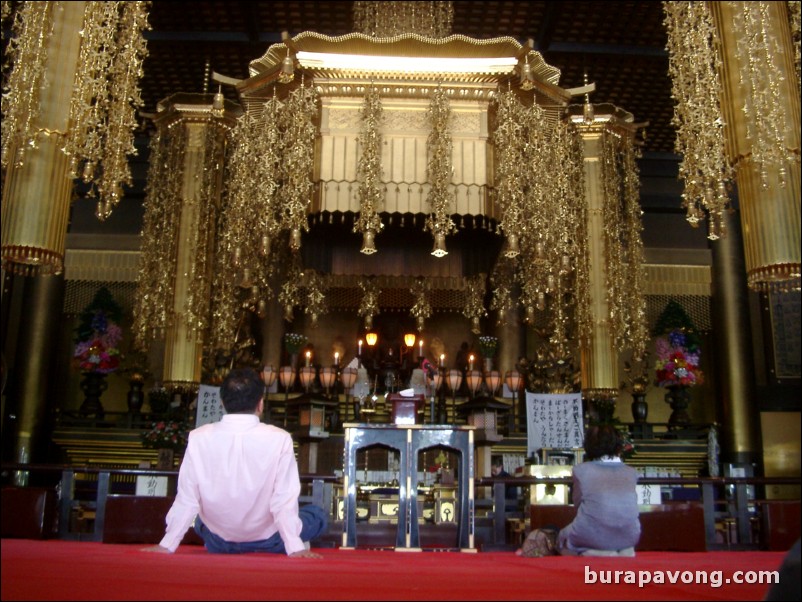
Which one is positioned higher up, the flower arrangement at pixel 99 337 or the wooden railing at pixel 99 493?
the flower arrangement at pixel 99 337

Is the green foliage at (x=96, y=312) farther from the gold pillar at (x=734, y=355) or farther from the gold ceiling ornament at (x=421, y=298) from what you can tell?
the gold pillar at (x=734, y=355)

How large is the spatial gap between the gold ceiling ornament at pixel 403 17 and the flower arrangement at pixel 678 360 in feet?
14.9

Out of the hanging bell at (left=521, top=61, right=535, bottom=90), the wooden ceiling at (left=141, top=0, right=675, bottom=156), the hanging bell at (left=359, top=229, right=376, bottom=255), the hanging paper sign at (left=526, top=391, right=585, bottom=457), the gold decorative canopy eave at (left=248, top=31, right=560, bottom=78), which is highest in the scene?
the wooden ceiling at (left=141, top=0, right=675, bottom=156)

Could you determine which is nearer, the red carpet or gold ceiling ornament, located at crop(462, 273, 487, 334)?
the red carpet

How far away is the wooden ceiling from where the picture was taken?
743 cm

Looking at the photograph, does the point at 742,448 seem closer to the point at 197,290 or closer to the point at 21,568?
the point at 197,290

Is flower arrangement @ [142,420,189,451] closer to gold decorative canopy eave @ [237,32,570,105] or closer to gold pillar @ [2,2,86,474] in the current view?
gold pillar @ [2,2,86,474]

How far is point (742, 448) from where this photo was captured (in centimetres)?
905

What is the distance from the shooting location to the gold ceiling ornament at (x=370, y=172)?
6.18 metres

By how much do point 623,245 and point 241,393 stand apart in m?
6.37

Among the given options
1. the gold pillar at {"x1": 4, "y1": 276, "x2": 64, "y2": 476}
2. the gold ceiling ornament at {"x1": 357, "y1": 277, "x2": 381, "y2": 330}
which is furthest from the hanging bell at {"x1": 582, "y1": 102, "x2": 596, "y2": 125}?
the gold pillar at {"x1": 4, "y1": 276, "x2": 64, "y2": 476}

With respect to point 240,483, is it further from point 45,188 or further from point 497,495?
point 497,495

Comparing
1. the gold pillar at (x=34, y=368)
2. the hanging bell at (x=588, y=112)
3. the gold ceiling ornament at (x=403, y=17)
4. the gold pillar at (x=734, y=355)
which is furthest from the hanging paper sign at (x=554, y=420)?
the gold pillar at (x=34, y=368)

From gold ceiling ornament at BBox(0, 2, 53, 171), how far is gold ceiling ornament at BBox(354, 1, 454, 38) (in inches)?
133
